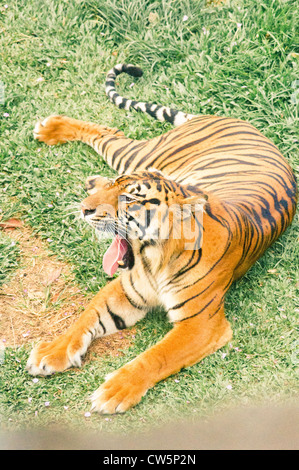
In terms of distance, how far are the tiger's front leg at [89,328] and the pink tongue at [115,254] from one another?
0.27 metres

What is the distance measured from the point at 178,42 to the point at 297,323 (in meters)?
3.01

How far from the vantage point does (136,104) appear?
208 inches

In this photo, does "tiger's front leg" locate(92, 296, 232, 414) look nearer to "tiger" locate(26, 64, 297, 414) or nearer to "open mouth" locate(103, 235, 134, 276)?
"tiger" locate(26, 64, 297, 414)

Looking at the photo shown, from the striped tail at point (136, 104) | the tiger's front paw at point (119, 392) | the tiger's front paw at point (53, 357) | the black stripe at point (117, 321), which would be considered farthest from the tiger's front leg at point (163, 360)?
the striped tail at point (136, 104)

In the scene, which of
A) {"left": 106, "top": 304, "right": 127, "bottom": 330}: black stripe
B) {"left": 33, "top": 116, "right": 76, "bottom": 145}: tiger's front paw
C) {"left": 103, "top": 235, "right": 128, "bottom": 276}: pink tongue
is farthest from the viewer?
{"left": 33, "top": 116, "right": 76, "bottom": 145}: tiger's front paw

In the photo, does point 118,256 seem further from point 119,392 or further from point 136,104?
point 136,104

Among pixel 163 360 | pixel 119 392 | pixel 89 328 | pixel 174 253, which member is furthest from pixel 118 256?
pixel 119 392

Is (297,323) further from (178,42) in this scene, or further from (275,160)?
(178,42)

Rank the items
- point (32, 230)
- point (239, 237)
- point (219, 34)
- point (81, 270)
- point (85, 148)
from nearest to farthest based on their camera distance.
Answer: point (239, 237), point (81, 270), point (32, 230), point (85, 148), point (219, 34)

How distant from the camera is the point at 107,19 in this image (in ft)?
19.8

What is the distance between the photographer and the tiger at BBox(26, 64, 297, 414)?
3.20 metres

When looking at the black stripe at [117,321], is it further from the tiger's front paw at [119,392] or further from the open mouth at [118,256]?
the tiger's front paw at [119,392]

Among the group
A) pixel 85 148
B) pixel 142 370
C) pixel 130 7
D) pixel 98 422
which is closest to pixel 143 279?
pixel 142 370

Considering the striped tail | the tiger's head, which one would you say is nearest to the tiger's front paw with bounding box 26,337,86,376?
the tiger's head
